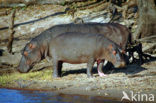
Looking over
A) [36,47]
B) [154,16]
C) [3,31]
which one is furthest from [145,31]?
[3,31]

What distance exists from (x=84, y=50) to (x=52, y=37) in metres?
1.29

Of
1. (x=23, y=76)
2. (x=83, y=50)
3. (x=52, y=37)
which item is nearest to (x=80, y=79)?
(x=83, y=50)

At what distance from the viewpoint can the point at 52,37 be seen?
10.2 meters

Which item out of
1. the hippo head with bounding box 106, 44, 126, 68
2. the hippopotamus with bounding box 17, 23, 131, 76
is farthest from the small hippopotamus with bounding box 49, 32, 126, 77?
the hippopotamus with bounding box 17, 23, 131, 76

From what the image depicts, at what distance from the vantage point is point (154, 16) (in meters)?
12.1

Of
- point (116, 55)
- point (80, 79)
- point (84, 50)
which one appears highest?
point (84, 50)

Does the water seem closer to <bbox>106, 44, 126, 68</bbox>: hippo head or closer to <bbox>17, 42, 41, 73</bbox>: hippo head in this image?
<bbox>17, 42, 41, 73</bbox>: hippo head

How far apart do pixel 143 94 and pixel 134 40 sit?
14.3 feet

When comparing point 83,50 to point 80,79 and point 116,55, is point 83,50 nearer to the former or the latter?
point 80,79

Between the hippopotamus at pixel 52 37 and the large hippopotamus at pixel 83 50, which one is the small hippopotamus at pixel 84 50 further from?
the hippopotamus at pixel 52 37

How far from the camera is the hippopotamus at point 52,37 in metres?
10.1

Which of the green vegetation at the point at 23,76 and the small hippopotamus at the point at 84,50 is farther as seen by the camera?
the green vegetation at the point at 23,76

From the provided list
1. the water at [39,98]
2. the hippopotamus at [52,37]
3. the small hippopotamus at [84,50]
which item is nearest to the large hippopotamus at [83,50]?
the small hippopotamus at [84,50]

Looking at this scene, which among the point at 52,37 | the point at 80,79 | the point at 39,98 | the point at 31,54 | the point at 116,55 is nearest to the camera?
the point at 39,98
